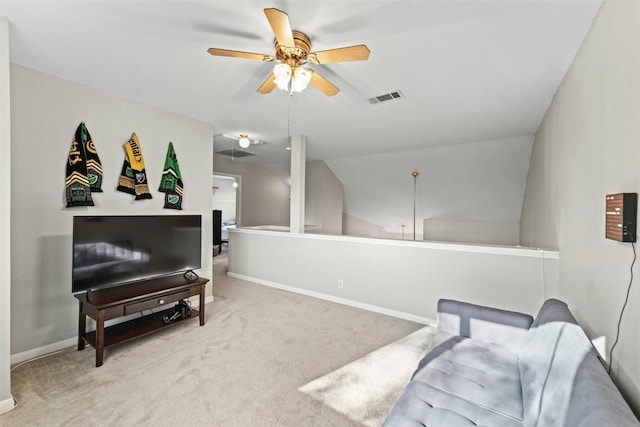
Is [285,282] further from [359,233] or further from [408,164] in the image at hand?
[359,233]

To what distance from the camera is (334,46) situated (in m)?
2.03

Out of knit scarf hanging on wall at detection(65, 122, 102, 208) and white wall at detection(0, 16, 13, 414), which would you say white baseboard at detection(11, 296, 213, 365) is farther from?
knit scarf hanging on wall at detection(65, 122, 102, 208)

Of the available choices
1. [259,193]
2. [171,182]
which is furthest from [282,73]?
[259,193]

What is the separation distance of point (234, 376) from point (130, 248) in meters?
1.62

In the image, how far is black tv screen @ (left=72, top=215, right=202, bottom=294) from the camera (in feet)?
8.12

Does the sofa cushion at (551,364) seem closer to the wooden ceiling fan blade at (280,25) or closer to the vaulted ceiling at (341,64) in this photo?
the vaulted ceiling at (341,64)

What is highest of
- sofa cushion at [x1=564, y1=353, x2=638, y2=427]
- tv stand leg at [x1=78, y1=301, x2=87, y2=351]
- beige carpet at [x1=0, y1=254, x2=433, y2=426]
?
sofa cushion at [x1=564, y1=353, x2=638, y2=427]

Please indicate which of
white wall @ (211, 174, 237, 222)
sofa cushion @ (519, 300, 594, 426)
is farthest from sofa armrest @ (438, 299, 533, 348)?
white wall @ (211, 174, 237, 222)

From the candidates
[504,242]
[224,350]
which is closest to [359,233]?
[504,242]

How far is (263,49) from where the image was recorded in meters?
2.09

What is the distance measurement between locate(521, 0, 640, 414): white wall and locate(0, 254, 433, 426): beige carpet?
1.35 m

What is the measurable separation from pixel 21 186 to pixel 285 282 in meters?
3.27

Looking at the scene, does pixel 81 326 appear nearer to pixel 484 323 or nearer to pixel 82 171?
pixel 82 171

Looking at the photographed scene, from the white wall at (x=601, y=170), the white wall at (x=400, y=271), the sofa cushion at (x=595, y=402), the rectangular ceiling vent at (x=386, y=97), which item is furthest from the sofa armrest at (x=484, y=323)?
the rectangular ceiling vent at (x=386, y=97)
